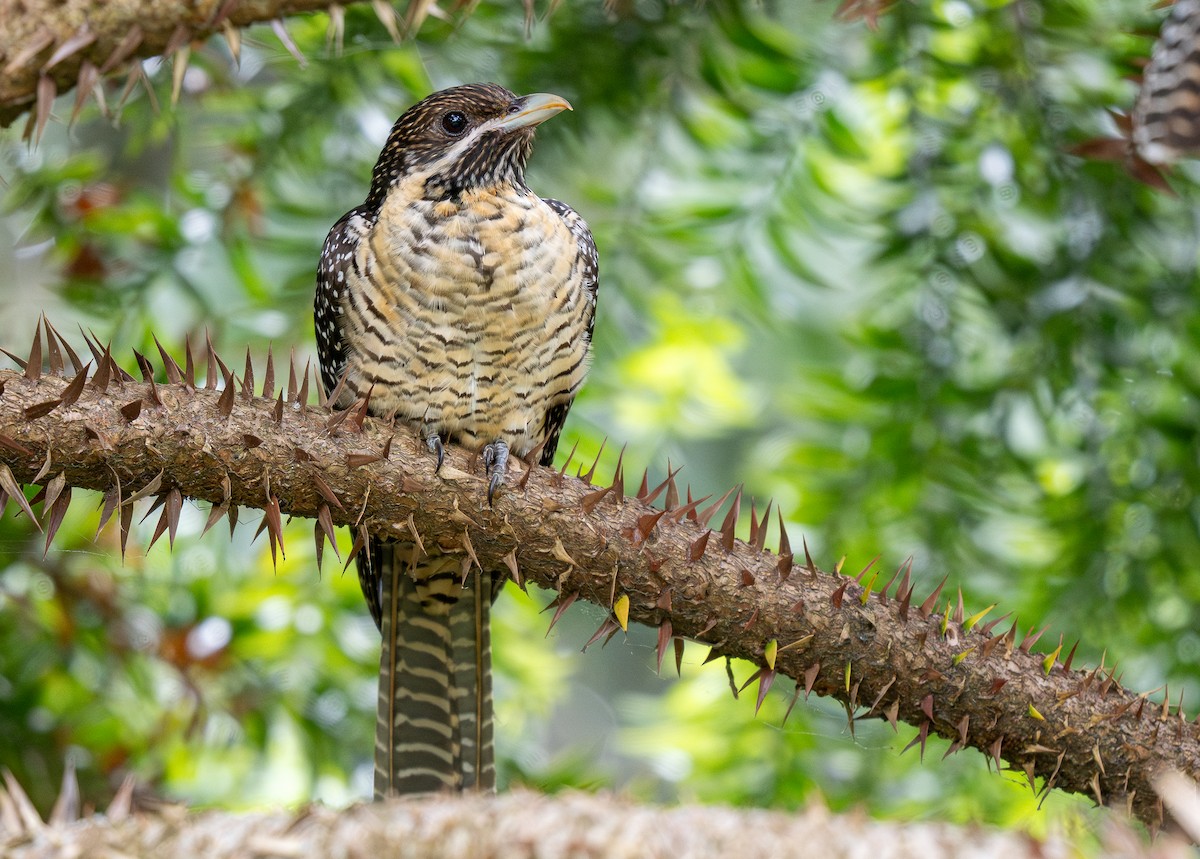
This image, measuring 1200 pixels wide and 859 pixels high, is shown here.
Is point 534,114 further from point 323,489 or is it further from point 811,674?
point 811,674

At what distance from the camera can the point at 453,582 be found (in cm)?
307

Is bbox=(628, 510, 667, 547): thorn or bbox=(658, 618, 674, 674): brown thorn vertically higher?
bbox=(628, 510, 667, 547): thorn

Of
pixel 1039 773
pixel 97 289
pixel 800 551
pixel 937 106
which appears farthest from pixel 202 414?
pixel 937 106

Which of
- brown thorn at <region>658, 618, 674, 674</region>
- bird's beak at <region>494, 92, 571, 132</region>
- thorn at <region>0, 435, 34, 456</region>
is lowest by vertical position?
brown thorn at <region>658, 618, 674, 674</region>

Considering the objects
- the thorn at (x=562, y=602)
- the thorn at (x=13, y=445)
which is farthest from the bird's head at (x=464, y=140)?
the thorn at (x=13, y=445)

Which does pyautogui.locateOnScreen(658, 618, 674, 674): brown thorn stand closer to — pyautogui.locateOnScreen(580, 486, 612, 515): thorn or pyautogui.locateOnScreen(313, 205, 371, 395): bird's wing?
pyautogui.locateOnScreen(580, 486, 612, 515): thorn

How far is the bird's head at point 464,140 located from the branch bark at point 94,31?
124 centimetres

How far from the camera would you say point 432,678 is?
294 centimetres

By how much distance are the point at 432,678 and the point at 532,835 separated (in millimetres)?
1974

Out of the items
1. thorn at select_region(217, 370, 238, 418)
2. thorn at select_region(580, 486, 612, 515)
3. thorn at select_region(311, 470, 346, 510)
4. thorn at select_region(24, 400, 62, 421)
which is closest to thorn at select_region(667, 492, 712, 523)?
thorn at select_region(580, 486, 612, 515)

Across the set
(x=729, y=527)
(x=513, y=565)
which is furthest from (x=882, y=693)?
(x=513, y=565)

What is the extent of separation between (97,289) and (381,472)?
7.53ft

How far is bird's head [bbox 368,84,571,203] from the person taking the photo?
3094mm

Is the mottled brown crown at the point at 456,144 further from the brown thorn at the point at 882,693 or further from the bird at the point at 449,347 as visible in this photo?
the brown thorn at the point at 882,693
